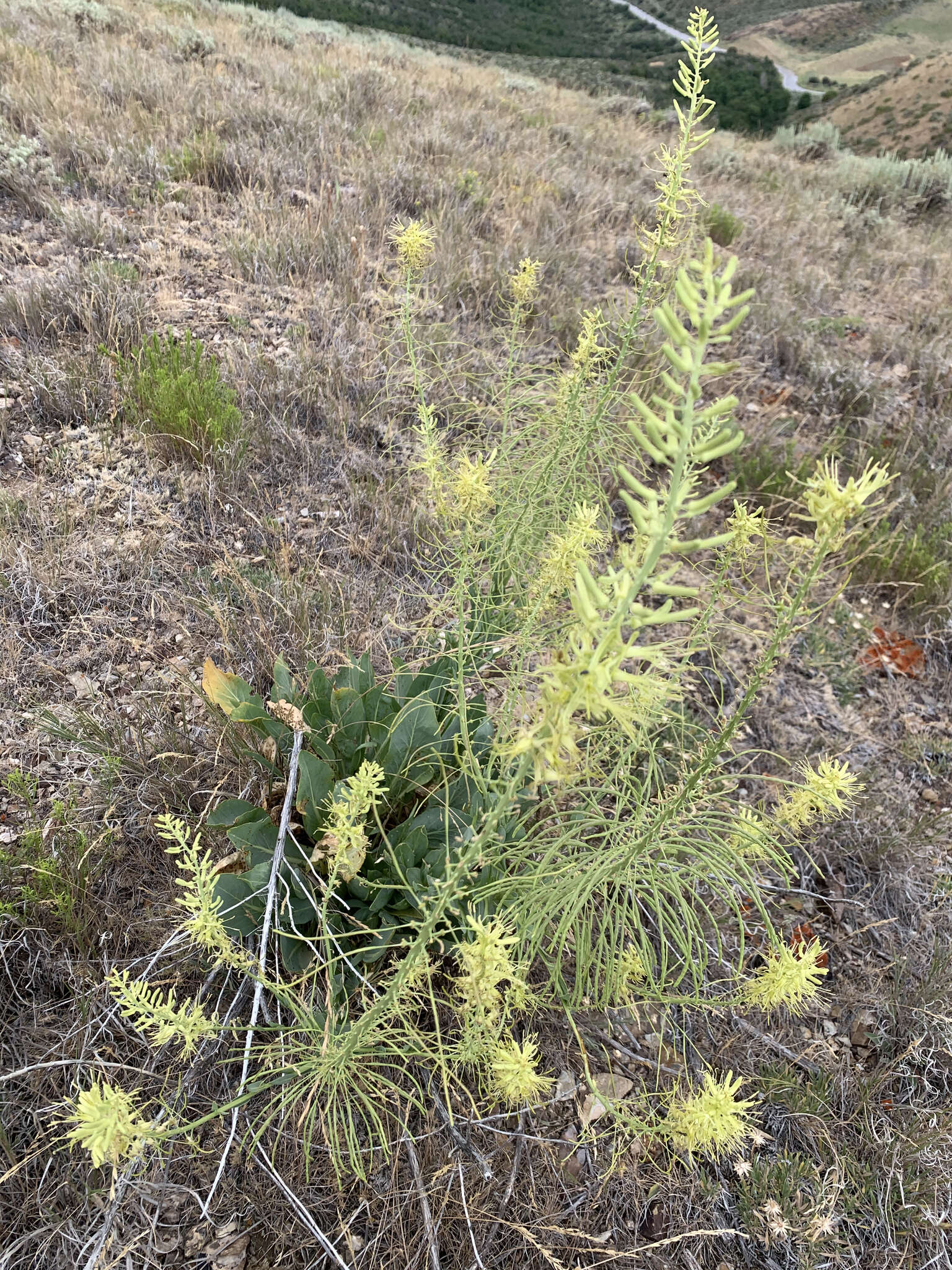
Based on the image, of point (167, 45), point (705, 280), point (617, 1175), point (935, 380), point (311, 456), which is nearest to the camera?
point (705, 280)

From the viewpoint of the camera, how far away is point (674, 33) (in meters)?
48.4

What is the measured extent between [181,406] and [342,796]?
218 centimetres

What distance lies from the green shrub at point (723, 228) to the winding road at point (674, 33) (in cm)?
4601

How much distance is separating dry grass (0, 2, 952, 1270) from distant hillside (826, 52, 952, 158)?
14572mm

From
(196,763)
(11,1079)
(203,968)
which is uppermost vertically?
(196,763)

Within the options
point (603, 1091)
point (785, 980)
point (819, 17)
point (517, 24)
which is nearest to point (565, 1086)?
point (603, 1091)

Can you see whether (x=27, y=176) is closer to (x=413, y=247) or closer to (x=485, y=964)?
(x=413, y=247)

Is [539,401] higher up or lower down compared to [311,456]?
higher up

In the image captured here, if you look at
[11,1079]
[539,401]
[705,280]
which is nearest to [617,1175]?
[11,1079]

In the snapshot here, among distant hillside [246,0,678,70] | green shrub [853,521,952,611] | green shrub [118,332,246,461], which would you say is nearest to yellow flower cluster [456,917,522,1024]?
green shrub [118,332,246,461]

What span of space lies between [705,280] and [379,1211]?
1.99 meters

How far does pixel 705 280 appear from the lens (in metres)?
0.77

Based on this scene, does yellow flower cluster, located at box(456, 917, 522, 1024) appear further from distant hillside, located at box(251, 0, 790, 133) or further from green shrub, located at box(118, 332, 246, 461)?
distant hillside, located at box(251, 0, 790, 133)

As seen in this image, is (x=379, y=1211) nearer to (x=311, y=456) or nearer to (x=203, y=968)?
(x=203, y=968)
